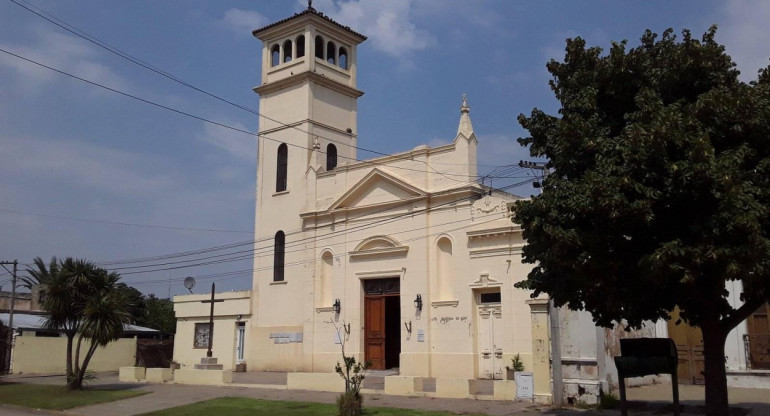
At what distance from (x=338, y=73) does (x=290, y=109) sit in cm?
323

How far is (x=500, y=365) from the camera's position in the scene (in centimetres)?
2484

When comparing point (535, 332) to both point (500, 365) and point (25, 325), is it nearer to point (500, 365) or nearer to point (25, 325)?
point (500, 365)

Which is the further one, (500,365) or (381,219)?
(381,219)

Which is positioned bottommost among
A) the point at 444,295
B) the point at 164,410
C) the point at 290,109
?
the point at 164,410

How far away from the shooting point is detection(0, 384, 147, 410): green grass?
822 inches

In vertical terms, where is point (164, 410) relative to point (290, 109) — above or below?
below

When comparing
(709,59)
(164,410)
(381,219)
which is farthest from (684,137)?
Result: (381,219)

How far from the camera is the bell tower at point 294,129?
3241 centimetres

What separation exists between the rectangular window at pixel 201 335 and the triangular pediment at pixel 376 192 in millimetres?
9998

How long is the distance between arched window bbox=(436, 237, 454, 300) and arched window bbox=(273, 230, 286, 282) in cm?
868

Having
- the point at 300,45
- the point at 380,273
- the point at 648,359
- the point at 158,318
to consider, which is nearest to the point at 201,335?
the point at 380,273

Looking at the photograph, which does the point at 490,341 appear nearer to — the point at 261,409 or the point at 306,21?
the point at 261,409

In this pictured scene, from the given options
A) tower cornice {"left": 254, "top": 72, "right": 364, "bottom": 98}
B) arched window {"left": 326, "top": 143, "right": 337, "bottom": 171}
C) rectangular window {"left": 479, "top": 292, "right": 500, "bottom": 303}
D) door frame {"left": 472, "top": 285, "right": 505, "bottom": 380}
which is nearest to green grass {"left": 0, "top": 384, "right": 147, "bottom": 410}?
door frame {"left": 472, "top": 285, "right": 505, "bottom": 380}

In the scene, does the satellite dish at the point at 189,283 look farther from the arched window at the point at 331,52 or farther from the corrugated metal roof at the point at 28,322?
the arched window at the point at 331,52
